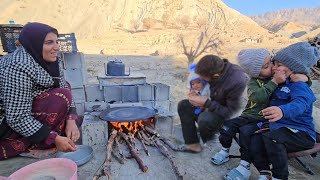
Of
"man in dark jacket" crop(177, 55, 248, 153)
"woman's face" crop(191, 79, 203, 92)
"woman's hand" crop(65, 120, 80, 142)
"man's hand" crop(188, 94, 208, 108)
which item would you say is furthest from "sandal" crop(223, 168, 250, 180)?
"woman's hand" crop(65, 120, 80, 142)

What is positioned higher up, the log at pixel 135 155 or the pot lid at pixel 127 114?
the pot lid at pixel 127 114

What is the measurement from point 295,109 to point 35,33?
2.32 meters

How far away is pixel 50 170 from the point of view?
218 centimetres

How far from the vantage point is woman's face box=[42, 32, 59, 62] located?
2.51 metres

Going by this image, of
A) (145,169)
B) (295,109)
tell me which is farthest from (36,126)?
(295,109)

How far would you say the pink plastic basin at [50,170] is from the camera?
6.85 feet

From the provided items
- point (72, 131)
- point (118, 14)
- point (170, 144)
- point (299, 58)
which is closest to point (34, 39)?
point (72, 131)

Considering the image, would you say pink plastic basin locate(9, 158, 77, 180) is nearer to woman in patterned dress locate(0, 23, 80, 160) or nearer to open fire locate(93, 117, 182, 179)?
woman in patterned dress locate(0, 23, 80, 160)

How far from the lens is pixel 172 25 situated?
28.0 metres

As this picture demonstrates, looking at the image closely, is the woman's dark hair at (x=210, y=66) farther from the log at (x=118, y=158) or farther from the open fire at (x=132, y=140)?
the log at (x=118, y=158)

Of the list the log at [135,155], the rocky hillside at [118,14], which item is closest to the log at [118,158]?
the log at [135,155]

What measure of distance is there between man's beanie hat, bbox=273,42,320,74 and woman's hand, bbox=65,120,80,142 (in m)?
2.04

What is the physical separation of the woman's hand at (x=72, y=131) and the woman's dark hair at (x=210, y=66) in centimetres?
140

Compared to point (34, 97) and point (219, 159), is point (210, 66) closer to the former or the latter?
point (219, 159)
